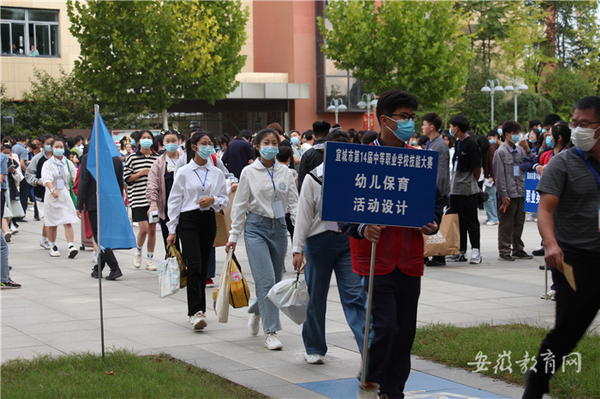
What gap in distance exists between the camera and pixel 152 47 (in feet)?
97.5

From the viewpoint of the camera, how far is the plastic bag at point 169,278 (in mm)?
7301

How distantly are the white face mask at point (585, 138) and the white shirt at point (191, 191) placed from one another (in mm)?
4002

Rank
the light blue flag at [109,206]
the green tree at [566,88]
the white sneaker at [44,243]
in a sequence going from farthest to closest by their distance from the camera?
the green tree at [566,88], the white sneaker at [44,243], the light blue flag at [109,206]

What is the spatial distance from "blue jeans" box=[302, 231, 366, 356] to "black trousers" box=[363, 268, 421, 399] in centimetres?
129

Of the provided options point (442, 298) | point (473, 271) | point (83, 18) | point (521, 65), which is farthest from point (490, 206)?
point (521, 65)

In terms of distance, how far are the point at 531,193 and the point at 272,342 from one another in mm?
5253

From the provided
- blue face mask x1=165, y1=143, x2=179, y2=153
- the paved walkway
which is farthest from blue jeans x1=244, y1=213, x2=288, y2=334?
blue face mask x1=165, y1=143, x2=179, y2=153

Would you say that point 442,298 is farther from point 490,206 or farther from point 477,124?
point 477,124

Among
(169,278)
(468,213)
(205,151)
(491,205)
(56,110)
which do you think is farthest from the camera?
(56,110)

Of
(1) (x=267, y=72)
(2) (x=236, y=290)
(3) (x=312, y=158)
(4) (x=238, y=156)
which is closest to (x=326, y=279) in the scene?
(2) (x=236, y=290)

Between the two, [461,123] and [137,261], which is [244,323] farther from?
[461,123]

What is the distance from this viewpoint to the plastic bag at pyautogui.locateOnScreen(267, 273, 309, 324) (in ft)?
19.4

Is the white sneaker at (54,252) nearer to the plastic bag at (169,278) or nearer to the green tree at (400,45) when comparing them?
the plastic bag at (169,278)

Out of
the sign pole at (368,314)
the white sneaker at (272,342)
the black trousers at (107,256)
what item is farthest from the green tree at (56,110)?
the sign pole at (368,314)
